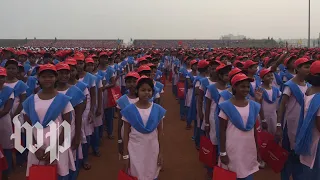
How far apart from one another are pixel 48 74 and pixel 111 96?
3.79m

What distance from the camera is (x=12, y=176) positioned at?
556 centimetres

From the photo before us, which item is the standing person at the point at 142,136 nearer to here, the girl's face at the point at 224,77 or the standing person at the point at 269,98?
the girl's face at the point at 224,77

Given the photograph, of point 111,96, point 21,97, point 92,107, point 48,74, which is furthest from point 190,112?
point 48,74

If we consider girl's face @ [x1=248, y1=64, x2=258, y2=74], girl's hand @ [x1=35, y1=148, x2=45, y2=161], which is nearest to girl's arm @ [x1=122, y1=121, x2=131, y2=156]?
girl's hand @ [x1=35, y1=148, x2=45, y2=161]

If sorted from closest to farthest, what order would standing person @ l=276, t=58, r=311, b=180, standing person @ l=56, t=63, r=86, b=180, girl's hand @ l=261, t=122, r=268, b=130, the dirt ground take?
standing person @ l=56, t=63, r=86, b=180
standing person @ l=276, t=58, r=311, b=180
girl's hand @ l=261, t=122, r=268, b=130
the dirt ground

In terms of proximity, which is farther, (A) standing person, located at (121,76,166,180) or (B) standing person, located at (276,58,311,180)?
(B) standing person, located at (276,58,311,180)

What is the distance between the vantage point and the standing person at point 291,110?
434 cm

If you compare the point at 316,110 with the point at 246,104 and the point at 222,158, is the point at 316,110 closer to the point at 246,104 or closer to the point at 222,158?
the point at 246,104

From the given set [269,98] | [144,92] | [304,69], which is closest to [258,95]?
[269,98]

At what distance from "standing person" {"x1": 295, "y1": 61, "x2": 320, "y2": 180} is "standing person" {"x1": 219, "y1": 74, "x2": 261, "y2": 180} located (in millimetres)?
543

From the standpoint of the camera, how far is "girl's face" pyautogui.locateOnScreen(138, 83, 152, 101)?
365 cm

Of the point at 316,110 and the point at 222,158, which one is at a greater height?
the point at 316,110

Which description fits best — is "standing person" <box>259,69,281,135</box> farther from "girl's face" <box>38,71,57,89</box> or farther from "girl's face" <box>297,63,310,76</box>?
"girl's face" <box>38,71,57,89</box>

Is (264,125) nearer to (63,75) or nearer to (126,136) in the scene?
(126,136)
